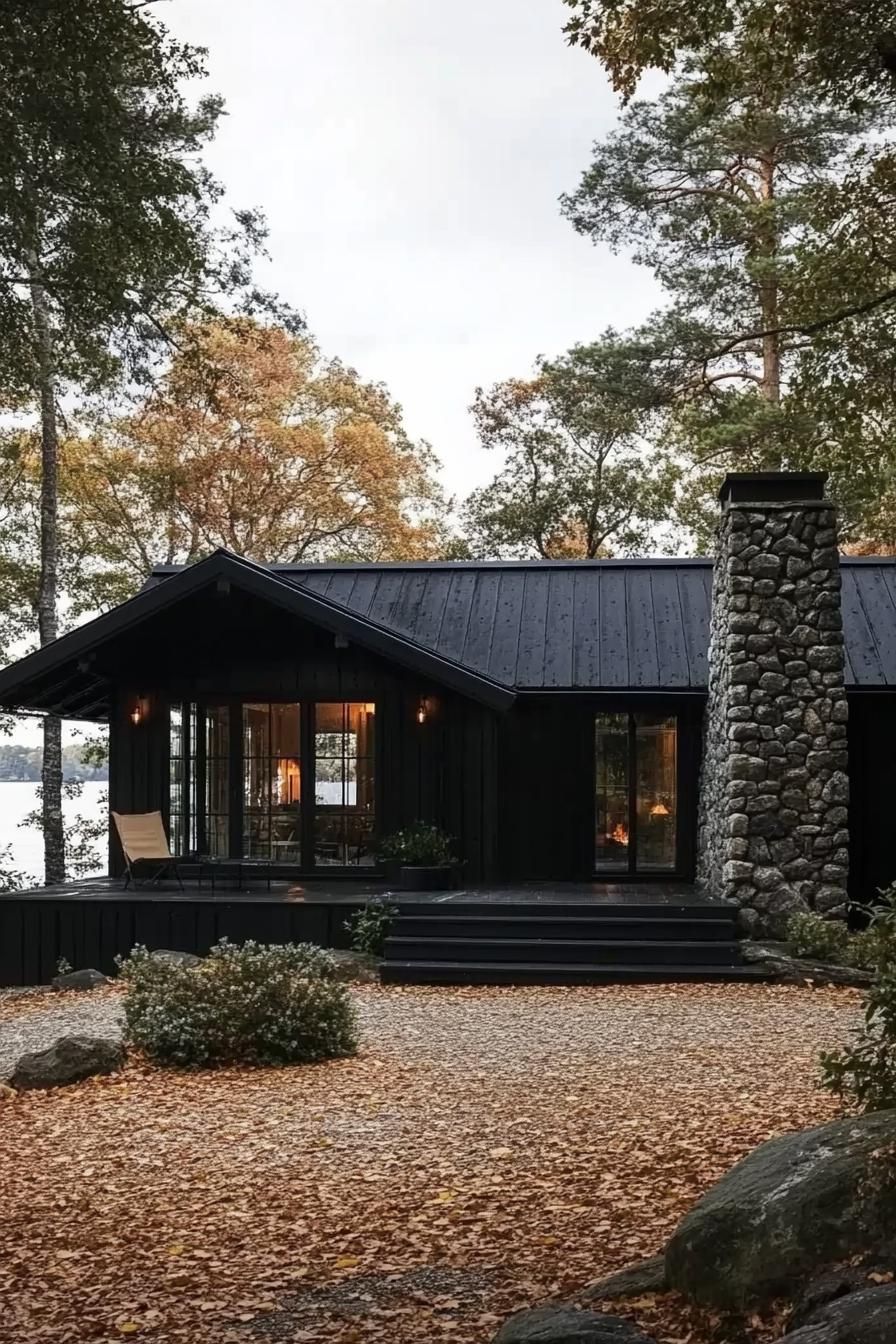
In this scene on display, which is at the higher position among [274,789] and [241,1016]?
[274,789]

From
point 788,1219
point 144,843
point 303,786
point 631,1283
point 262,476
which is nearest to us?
point 788,1219

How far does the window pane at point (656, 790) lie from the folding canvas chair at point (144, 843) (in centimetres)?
489

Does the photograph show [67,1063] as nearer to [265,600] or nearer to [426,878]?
[426,878]

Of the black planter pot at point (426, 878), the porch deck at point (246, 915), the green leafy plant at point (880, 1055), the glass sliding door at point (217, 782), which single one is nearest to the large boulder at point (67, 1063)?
the porch deck at point (246, 915)

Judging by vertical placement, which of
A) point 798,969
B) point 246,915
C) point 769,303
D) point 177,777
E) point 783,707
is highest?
point 769,303

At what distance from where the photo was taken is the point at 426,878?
43.3ft

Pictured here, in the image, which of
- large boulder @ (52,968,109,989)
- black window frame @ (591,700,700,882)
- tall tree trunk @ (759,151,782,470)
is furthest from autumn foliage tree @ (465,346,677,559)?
large boulder @ (52,968,109,989)

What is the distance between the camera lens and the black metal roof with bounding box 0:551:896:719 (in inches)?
517

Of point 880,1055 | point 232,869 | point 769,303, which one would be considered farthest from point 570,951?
point 769,303

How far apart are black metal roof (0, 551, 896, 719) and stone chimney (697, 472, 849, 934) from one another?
7.20 feet

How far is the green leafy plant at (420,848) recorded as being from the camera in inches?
530

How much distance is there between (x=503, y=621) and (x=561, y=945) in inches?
196

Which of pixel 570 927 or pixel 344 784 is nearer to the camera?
pixel 570 927

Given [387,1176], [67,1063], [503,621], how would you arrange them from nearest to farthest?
1. [387,1176]
2. [67,1063]
3. [503,621]
